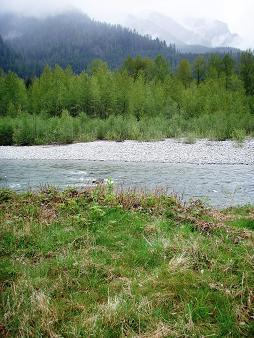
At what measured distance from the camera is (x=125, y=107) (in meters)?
60.2

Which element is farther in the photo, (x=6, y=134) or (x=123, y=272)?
(x=6, y=134)

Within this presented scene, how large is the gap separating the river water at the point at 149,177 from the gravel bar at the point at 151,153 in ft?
7.19

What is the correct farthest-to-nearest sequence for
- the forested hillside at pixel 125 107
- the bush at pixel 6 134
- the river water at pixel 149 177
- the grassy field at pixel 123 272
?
the bush at pixel 6 134, the forested hillside at pixel 125 107, the river water at pixel 149 177, the grassy field at pixel 123 272

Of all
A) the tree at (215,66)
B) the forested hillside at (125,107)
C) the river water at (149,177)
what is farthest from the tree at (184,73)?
the river water at (149,177)

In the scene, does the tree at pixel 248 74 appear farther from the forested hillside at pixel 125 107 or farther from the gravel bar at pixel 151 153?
A: the gravel bar at pixel 151 153

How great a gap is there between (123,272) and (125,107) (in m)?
54.9

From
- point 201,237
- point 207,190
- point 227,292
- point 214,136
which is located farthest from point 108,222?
point 214,136

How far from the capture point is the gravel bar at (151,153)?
1174 inches

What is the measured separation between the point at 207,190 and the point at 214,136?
89.6 feet

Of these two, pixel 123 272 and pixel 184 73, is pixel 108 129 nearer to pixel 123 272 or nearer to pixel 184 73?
pixel 184 73

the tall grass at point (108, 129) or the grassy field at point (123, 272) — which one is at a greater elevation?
the tall grass at point (108, 129)

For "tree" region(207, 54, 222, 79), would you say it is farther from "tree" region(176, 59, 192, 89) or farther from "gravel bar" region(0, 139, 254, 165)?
"gravel bar" region(0, 139, 254, 165)

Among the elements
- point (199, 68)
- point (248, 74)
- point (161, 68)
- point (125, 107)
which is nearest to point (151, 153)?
point (125, 107)

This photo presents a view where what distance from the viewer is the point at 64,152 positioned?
3650 cm
